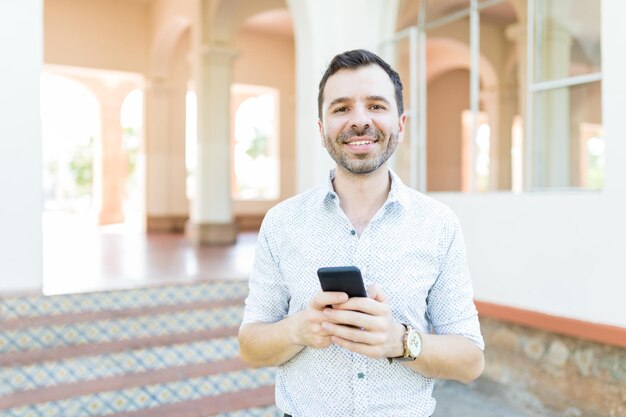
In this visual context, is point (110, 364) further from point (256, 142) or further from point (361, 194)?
point (256, 142)

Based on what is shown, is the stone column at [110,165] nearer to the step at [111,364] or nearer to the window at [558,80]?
the step at [111,364]

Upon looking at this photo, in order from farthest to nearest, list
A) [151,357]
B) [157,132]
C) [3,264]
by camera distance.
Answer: [157,132], [3,264], [151,357]

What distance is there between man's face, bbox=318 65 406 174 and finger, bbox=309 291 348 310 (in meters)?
0.35

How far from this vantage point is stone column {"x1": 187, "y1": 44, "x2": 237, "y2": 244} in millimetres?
8641

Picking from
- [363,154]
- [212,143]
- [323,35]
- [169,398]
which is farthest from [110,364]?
[212,143]

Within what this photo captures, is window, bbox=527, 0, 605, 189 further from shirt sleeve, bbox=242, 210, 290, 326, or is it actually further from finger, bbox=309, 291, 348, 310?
finger, bbox=309, 291, 348, 310

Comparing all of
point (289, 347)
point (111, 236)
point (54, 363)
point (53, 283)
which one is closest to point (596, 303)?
point (289, 347)

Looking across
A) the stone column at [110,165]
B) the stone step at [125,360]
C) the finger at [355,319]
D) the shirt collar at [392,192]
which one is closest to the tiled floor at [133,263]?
the stone step at [125,360]

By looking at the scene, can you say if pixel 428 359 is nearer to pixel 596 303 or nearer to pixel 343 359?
pixel 343 359

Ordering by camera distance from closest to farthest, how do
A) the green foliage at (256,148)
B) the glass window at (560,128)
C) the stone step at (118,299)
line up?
the stone step at (118,299), the glass window at (560,128), the green foliage at (256,148)

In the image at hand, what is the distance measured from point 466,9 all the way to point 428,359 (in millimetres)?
4252

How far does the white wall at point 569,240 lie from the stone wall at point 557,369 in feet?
0.75

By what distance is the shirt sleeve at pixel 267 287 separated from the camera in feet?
4.63

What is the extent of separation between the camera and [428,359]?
4.07 feet
